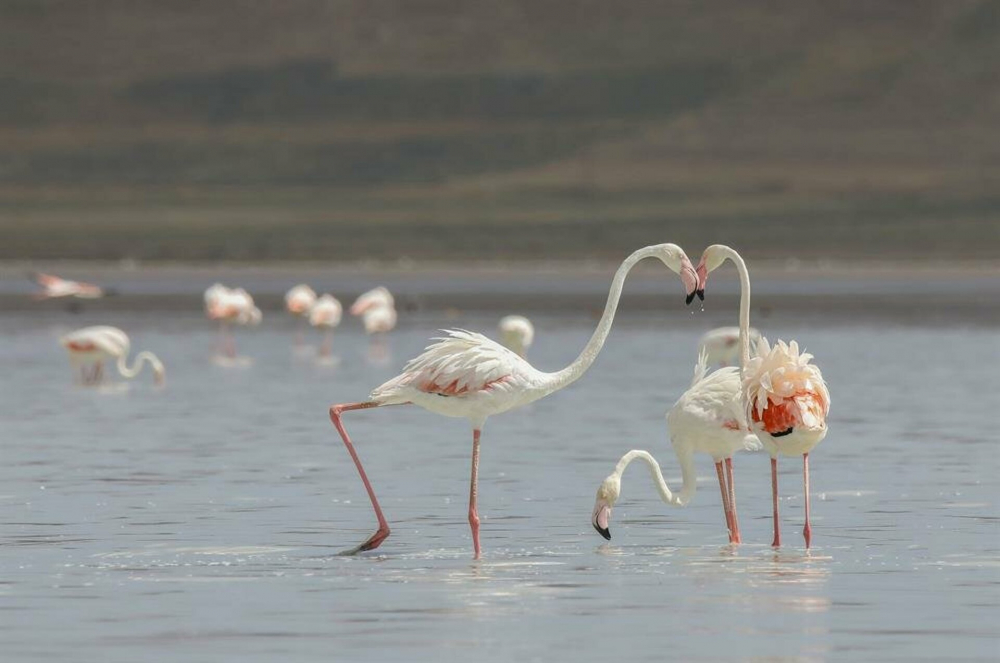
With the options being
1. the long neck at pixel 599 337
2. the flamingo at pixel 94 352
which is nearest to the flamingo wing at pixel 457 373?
the long neck at pixel 599 337

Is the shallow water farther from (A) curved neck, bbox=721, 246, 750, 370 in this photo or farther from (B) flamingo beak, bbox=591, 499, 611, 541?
(A) curved neck, bbox=721, 246, 750, 370

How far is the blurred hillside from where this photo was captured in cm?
14212

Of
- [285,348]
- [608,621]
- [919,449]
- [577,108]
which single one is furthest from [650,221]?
[608,621]

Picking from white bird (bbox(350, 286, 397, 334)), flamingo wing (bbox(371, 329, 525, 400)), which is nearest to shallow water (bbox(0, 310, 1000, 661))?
flamingo wing (bbox(371, 329, 525, 400))

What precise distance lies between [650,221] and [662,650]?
13050 centimetres

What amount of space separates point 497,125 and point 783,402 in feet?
523

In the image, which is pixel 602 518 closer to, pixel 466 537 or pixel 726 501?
pixel 726 501

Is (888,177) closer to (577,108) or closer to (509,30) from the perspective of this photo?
(577,108)

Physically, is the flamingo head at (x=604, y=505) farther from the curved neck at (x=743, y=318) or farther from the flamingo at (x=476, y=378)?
the curved neck at (x=743, y=318)

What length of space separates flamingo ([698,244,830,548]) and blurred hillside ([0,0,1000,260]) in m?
115

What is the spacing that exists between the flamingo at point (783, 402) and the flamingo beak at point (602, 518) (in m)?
0.92

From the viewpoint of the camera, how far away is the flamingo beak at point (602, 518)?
14500 millimetres

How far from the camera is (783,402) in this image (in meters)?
14.5

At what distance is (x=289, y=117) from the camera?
179875mm
